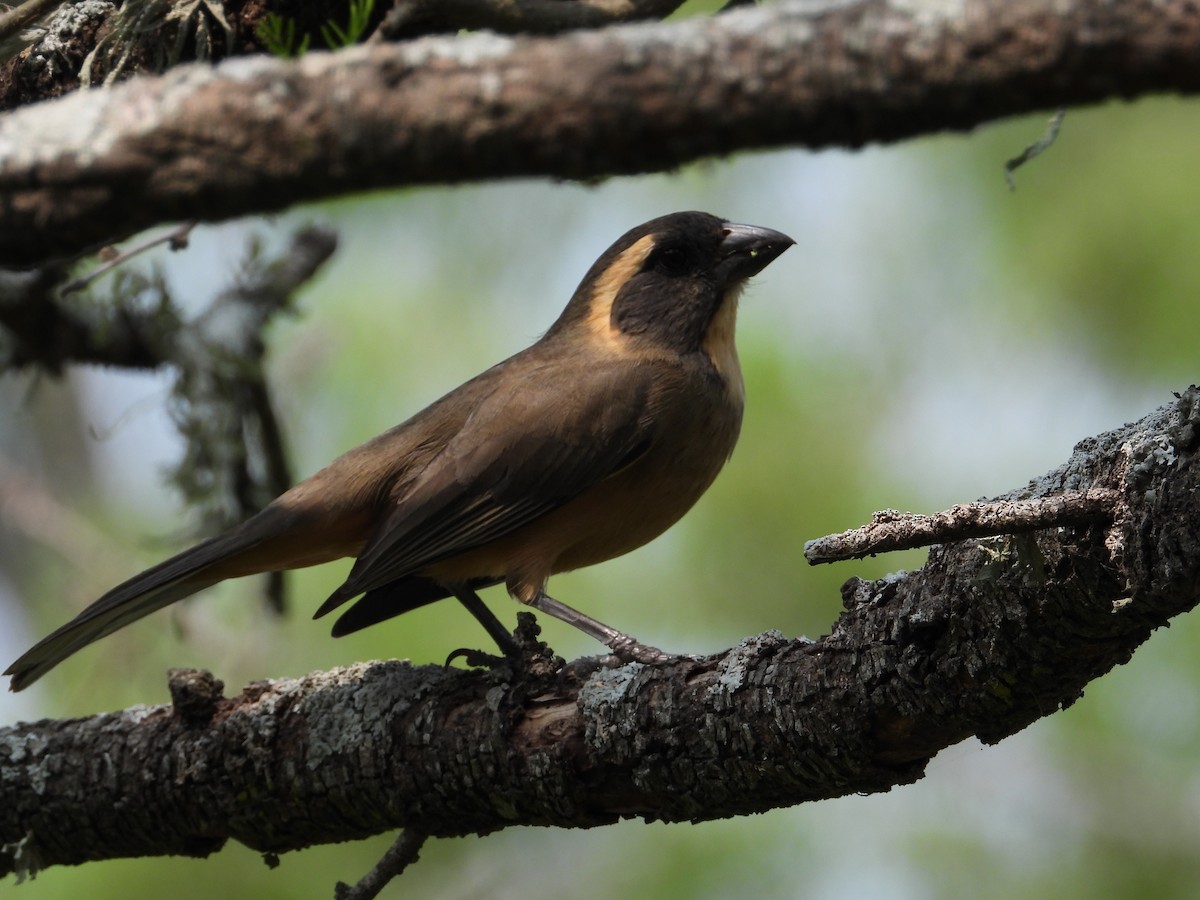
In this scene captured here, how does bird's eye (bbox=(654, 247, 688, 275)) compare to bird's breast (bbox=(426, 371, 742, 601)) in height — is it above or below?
above

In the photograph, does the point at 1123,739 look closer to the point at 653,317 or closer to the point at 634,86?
the point at 653,317

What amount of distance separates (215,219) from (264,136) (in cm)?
14

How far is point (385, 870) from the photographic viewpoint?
13.0ft

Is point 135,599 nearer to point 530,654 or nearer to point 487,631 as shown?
point 487,631

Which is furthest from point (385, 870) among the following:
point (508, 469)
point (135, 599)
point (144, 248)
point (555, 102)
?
point (555, 102)

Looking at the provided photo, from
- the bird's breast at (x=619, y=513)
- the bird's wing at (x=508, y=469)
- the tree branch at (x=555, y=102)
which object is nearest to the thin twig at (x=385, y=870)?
the bird's wing at (x=508, y=469)

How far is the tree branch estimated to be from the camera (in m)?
1.65

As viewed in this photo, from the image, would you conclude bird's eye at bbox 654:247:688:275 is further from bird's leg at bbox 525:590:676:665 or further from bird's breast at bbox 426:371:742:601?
bird's leg at bbox 525:590:676:665

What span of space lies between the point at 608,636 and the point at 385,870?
1126 mm

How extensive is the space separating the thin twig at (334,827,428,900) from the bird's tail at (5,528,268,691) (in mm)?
1326

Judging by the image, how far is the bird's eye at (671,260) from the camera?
19.0 ft

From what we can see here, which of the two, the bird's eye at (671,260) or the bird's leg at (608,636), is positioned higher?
the bird's eye at (671,260)

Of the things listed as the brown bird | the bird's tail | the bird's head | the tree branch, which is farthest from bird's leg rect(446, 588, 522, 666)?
the tree branch

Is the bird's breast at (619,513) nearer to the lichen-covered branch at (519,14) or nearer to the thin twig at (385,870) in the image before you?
the thin twig at (385,870)
